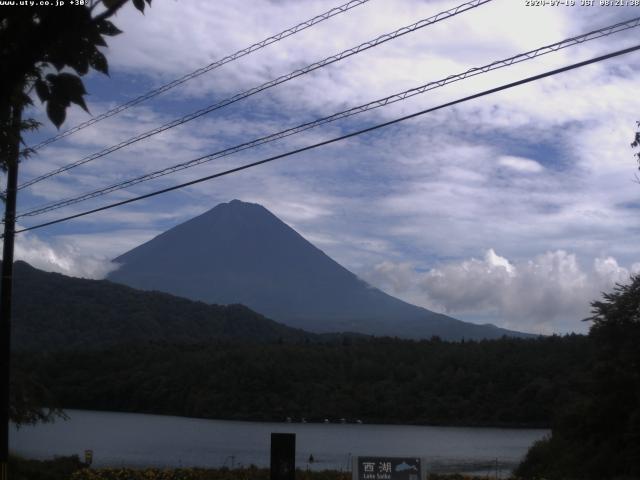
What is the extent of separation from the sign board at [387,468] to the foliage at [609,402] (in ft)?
50.2

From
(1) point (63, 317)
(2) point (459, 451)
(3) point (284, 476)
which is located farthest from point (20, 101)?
(1) point (63, 317)

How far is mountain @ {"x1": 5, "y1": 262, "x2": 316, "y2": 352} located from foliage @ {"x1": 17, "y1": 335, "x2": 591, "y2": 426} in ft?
26.9

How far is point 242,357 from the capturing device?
88.2 metres

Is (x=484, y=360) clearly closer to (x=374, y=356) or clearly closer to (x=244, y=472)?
(x=374, y=356)

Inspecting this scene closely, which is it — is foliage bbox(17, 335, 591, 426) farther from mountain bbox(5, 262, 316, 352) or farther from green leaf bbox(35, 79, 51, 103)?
green leaf bbox(35, 79, 51, 103)

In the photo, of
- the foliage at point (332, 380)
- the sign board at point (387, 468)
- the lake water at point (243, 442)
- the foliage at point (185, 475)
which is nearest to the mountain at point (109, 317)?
the foliage at point (332, 380)

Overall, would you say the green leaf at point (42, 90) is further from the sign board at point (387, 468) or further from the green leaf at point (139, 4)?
the sign board at point (387, 468)

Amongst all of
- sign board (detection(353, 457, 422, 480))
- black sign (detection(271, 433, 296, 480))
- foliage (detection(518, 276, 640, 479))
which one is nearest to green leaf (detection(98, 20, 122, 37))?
black sign (detection(271, 433, 296, 480))

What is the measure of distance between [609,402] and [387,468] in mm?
17862

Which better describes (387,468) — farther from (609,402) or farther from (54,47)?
(609,402)

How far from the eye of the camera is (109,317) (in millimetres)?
116000

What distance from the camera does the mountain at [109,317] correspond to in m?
97.1

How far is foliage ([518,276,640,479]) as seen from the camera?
26531 millimetres

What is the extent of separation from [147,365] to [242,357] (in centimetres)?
985
